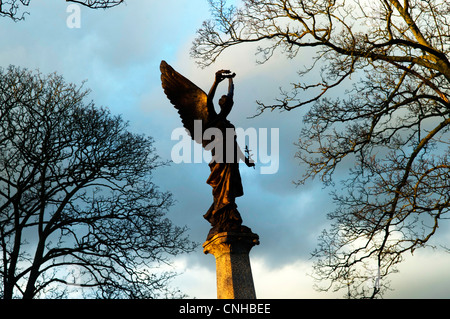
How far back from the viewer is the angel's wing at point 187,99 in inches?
354

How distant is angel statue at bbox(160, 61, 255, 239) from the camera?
8.30 meters

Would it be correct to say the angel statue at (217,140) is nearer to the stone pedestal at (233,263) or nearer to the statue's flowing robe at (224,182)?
the statue's flowing robe at (224,182)

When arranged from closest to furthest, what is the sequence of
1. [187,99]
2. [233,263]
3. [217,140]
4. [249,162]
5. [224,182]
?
[233,263]
[224,182]
[217,140]
[249,162]
[187,99]

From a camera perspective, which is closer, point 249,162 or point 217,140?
point 217,140

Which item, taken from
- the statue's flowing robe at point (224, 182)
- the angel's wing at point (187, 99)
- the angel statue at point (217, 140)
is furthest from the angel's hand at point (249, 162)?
the angel's wing at point (187, 99)

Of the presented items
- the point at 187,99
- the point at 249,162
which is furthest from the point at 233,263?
the point at 187,99

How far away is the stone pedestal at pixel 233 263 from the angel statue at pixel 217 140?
158 millimetres

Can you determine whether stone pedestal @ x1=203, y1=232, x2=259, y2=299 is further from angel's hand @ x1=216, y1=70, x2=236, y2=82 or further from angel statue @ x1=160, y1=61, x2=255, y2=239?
angel's hand @ x1=216, y1=70, x2=236, y2=82

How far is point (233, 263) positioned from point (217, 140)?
2106 millimetres

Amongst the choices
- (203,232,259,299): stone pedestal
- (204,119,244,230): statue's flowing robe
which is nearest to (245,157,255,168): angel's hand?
(204,119,244,230): statue's flowing robe

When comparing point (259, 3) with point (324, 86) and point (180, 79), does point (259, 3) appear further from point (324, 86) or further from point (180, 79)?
point (180, 79)

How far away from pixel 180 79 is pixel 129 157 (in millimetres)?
4809

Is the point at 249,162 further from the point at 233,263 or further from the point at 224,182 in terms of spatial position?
the point at 233,263

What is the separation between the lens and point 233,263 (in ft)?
25.7
